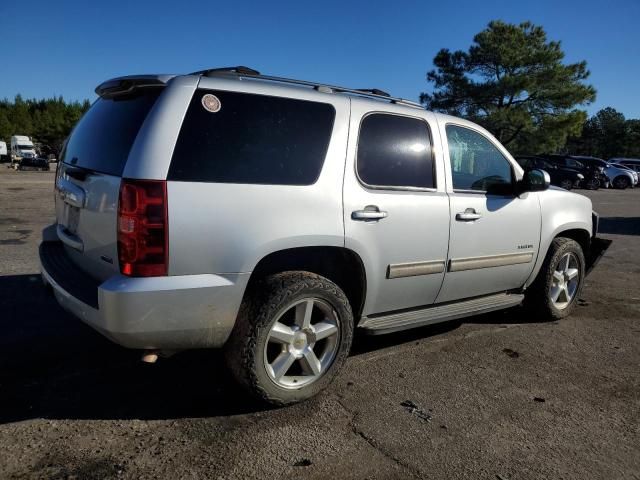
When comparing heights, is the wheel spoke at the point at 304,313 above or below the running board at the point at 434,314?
above

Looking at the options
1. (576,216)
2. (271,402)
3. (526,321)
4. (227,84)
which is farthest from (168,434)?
(576,216)

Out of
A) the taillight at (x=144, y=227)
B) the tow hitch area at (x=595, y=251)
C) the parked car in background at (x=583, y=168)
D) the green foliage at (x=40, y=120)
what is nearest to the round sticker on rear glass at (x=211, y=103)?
the taillight at (x=144, y=227)

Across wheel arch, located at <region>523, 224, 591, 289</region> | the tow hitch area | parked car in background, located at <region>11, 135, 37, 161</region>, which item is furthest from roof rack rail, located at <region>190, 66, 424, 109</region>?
parked car in background, located at <region>11, 135, 37, 161</region>

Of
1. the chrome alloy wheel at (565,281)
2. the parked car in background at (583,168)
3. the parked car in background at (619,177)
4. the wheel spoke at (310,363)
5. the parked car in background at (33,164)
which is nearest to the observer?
the wheel spoke at (310,363)

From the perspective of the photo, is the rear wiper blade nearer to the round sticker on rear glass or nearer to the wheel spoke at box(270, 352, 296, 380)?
the round sticker on rear glass

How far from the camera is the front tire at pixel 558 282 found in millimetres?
4719

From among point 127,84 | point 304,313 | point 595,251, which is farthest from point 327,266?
point 595,251

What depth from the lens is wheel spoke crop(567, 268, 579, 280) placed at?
16.3 ft

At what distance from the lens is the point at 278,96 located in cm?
305

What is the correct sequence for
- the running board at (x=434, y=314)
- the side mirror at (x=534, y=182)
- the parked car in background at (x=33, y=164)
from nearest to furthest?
the running board at (x=434, y=314) → the side mirror at (x=534, y=182) → the parked car in background at (x=33, y=164)

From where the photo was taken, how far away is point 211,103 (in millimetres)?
2809

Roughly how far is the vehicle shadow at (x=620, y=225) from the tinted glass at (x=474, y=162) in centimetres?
864

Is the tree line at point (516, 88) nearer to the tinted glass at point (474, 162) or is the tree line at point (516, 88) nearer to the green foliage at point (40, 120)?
the tinted glass at point (474, 162)

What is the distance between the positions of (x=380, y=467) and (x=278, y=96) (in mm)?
2066
